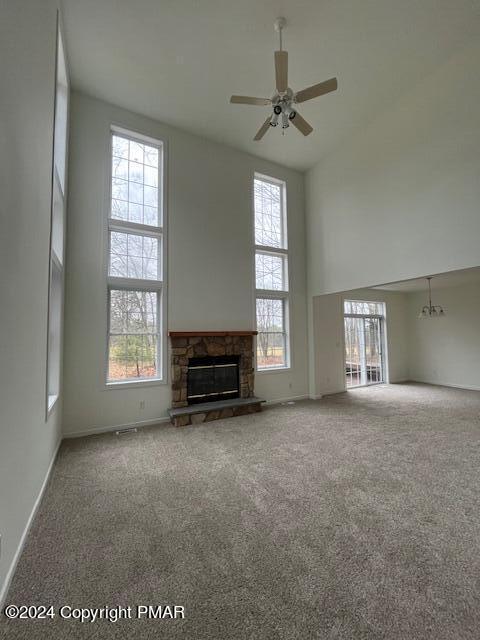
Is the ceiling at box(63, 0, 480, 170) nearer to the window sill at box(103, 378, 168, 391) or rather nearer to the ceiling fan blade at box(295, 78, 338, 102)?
the ceiling fan blade at box(295, 78, 338, 102)

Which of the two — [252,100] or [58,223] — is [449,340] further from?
[58,223]

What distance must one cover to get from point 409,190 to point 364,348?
4569 mm

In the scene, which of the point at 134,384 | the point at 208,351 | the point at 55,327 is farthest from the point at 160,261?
the point at 134,384

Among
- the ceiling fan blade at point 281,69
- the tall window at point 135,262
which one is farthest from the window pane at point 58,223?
the ceiling fan blade at point 281,69

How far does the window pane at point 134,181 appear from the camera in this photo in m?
4.63

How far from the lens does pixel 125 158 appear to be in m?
4.74

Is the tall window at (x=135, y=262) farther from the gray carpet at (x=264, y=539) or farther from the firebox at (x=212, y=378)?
the gray carpet at (x=264, y=539)

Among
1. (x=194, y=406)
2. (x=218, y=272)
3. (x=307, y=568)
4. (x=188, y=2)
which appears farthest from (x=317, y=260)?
(x=307, y=568)

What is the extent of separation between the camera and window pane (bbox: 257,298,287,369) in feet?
19.3

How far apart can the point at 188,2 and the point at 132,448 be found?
17.2 ft

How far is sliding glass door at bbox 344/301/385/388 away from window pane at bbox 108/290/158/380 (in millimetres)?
4973

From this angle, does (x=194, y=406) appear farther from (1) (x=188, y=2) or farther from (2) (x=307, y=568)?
(1) (x=188, y=2)

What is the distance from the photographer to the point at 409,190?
174 inches

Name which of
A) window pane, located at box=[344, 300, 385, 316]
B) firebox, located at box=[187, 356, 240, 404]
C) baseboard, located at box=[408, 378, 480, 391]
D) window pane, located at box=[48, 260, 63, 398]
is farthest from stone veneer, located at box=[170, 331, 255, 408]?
baseboard, located at box=[408, 378, 480, 391]
